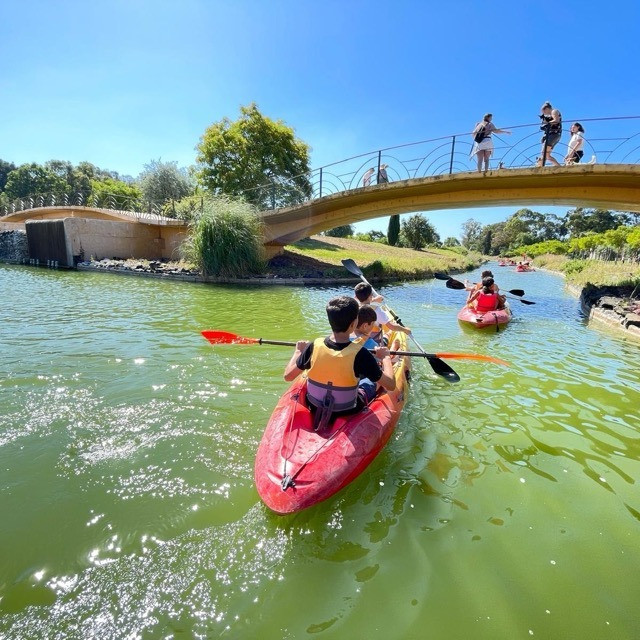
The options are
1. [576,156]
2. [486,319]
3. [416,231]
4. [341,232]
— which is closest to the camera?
[486,319]

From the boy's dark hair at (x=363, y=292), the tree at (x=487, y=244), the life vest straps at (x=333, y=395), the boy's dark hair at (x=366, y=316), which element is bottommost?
the life vest straps at (x=333, y=395)

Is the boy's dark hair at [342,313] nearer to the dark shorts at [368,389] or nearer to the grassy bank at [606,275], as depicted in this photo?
the dark shorts at [368,389]

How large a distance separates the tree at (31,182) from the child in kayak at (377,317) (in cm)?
6393

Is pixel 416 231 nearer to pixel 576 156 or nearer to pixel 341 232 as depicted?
pixel 341 232

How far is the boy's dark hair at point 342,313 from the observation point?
9.71ft

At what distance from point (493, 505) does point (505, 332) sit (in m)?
6.88

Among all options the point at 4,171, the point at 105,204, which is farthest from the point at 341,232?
the point at 4,171

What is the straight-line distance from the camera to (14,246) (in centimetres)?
2350

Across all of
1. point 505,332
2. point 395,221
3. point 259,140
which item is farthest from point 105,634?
point 395,221

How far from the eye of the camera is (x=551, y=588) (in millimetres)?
2217

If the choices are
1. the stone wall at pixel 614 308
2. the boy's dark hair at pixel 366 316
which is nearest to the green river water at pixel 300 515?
the boy's dark hair at pixel 366 316

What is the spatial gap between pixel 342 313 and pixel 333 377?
0.59 metres

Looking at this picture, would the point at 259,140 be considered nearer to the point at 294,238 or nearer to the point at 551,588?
the point at 294,238

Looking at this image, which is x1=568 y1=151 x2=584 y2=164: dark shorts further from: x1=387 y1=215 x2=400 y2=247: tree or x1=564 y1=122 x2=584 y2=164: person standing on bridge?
x1=387 y1=215 x2=400 y2=247: tree
